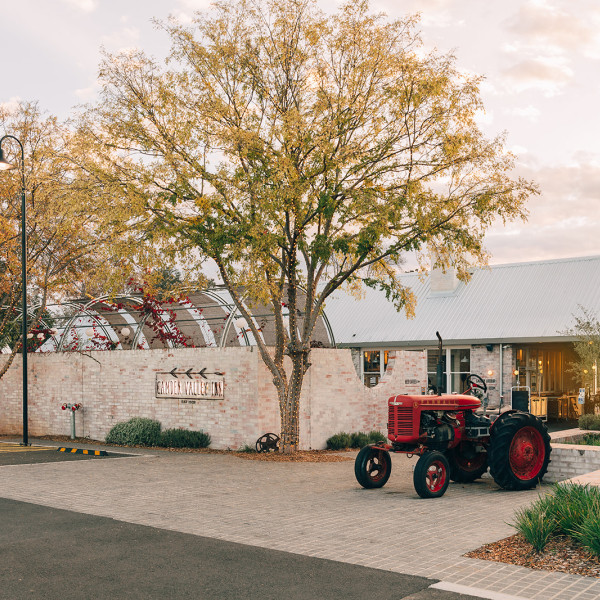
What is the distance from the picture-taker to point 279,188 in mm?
13352

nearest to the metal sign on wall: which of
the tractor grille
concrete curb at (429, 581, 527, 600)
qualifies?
the tractor grille

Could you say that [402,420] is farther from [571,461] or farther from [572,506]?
[572,506]

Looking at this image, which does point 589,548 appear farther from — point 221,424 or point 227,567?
point 221,424

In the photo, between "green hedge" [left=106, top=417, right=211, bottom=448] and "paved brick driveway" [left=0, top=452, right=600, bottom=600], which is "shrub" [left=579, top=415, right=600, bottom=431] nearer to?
"paved brick driveway" [left=0, top=452, right=600, bottom=600]

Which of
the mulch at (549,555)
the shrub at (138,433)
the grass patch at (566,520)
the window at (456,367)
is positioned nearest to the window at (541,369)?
the window at (456,367)

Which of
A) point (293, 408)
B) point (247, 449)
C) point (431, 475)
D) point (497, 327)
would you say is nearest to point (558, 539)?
point (431, 475)

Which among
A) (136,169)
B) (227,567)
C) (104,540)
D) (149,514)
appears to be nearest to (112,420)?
(136,169)

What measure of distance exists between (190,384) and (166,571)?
34.9 feet

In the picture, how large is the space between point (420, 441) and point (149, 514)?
13.6 feet

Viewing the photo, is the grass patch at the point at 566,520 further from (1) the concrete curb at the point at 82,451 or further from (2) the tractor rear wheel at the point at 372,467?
(1) the concrete curb at the point at 82,451

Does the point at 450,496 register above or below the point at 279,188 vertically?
below

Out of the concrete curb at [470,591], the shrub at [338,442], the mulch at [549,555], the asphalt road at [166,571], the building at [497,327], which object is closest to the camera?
the concrete curb at [470,591]

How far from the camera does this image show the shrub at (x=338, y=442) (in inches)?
670

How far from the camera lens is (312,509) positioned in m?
9.48
